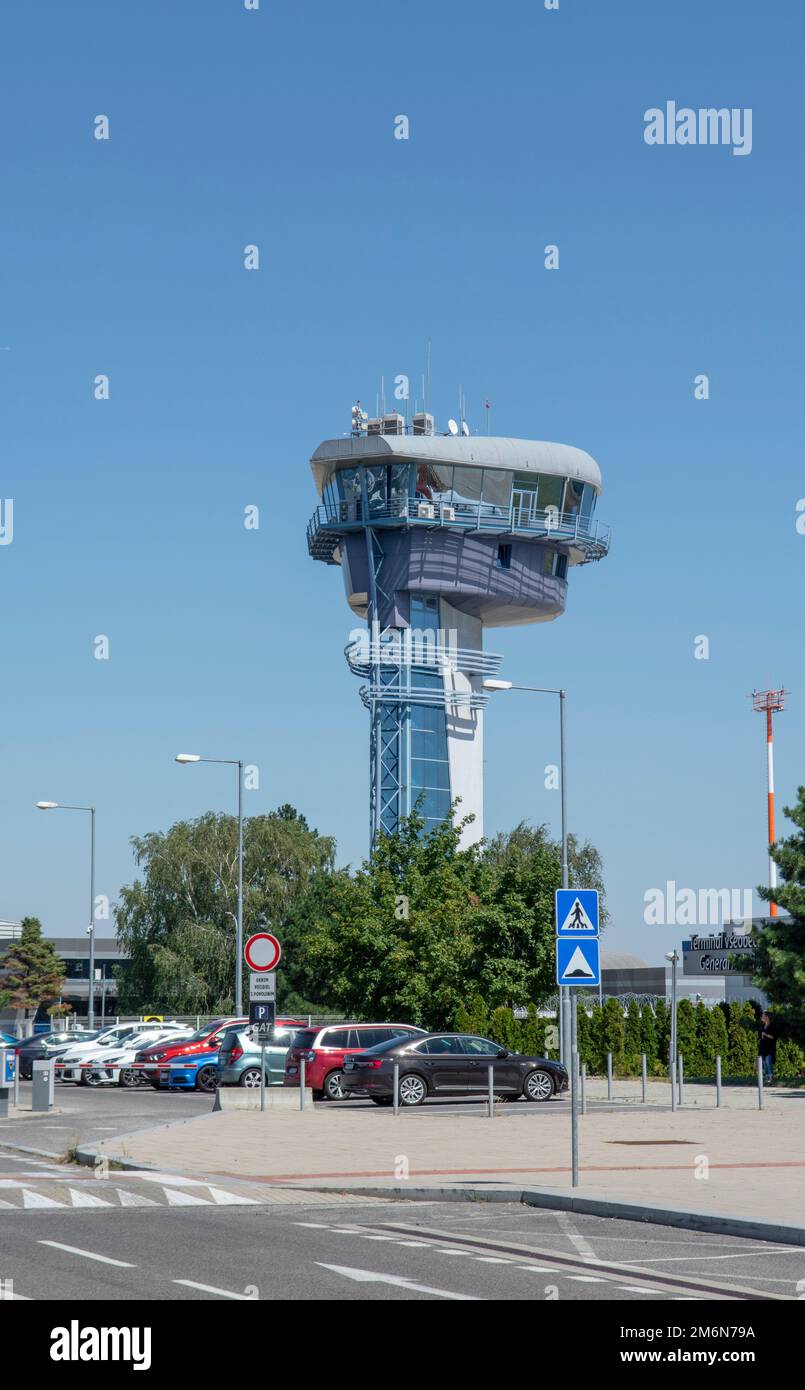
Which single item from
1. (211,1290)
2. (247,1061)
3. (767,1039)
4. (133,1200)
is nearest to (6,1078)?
(247,1061)

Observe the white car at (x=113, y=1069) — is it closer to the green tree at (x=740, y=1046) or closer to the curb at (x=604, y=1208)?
the green tree at (x=740, y=1046)

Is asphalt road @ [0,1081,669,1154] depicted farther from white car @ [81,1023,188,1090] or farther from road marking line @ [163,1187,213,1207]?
road marking line @ [163,1187,213,1207]

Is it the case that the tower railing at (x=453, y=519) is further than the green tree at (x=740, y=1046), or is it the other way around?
the tower railing at (x=453, y=519)

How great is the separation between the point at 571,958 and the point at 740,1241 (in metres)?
4.00

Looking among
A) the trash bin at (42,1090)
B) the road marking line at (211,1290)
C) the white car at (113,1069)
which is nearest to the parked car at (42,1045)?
the white car at (113,1069)

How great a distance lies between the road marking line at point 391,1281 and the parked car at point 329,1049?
77.0ft

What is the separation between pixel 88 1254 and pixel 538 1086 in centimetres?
2389

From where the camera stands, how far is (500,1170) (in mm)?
19938

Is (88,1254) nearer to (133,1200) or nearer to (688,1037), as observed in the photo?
(133,1200)

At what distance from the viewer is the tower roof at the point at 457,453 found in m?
84.2

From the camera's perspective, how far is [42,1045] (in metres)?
49.8

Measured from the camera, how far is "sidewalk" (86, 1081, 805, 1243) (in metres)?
17.8
